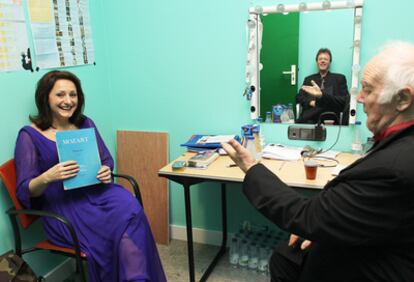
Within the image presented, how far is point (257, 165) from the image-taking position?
124 cm

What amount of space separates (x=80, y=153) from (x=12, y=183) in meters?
0.38

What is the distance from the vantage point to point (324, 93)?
2268 millimetres

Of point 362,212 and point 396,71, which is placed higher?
point 396,71

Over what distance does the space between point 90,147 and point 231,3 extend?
1.29m

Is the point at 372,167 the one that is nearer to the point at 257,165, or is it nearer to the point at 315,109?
the point at 257,165

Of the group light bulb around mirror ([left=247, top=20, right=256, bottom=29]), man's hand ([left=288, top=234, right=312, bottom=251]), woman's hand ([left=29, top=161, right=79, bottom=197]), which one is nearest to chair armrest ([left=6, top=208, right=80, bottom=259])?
woman's hand ([left=29, top=161, right=79, bottom=197])

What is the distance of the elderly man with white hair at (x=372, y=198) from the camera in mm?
999

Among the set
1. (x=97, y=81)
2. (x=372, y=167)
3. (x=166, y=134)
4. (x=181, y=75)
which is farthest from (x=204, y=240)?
(x=372, y=167)

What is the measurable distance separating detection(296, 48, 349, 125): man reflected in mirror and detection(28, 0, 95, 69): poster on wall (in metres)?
1.49

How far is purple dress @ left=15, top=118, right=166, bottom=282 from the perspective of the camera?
1766 millimetres

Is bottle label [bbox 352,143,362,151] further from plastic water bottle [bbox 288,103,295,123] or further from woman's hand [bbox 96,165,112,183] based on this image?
woman's hand [bbox 96,165,112,183]

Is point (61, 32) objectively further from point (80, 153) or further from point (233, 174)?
point (233, 174)

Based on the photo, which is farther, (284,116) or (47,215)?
(284,116)

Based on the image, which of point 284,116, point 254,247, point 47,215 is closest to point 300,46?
point 284,116
